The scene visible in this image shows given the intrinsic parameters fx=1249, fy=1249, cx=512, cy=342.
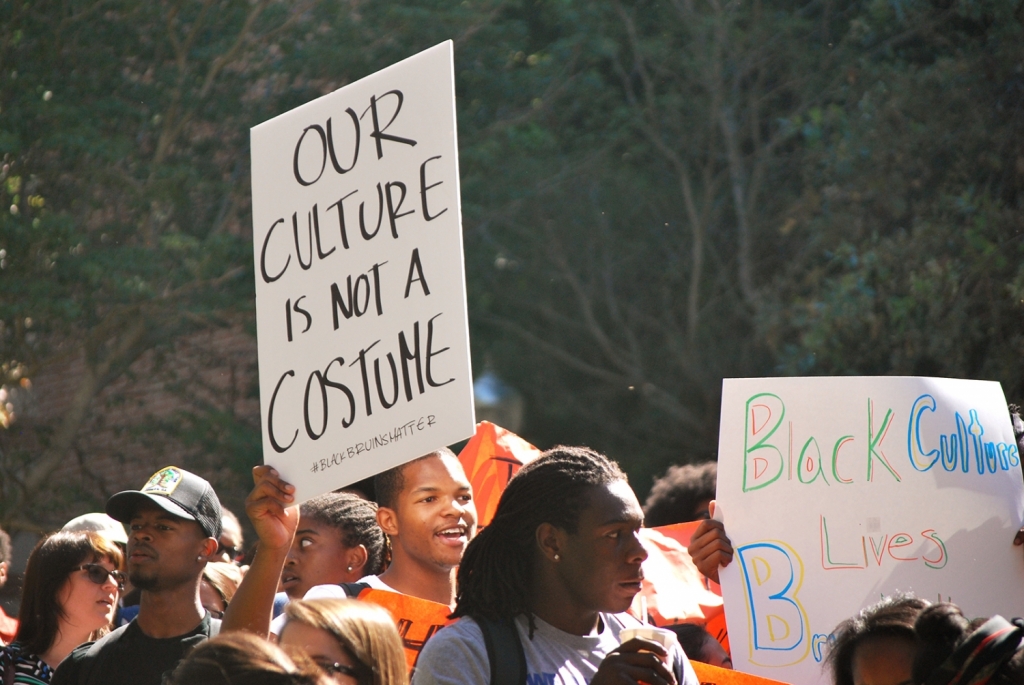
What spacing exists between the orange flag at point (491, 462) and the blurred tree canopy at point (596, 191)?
14.7 ft

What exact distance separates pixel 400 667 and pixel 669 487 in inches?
130

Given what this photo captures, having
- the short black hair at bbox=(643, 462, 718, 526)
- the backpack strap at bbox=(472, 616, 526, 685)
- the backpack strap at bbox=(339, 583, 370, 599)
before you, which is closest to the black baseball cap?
the backpack strap at bbox=(339, 583, 370, 599)

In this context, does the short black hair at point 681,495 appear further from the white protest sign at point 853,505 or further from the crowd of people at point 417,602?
the white protest sign at point 853,505

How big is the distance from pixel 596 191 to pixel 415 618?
1029cm

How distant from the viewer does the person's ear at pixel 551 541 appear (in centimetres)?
260

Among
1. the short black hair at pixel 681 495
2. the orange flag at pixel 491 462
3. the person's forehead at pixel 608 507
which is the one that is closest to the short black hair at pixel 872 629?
the person's forehead at pixel 608 507

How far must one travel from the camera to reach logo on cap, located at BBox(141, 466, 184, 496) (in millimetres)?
3182

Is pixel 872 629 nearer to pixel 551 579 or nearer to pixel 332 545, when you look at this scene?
pixel 551 579

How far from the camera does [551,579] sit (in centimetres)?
258

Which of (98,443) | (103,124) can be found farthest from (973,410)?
(98,443)

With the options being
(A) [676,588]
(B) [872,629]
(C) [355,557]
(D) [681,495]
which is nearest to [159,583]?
(C) [355,557]

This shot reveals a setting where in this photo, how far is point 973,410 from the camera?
337cm

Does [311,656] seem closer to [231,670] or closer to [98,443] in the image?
[231,670]

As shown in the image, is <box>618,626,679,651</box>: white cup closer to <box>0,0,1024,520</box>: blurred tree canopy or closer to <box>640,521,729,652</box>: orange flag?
<box>640,521,729,652</box>: orange flag
